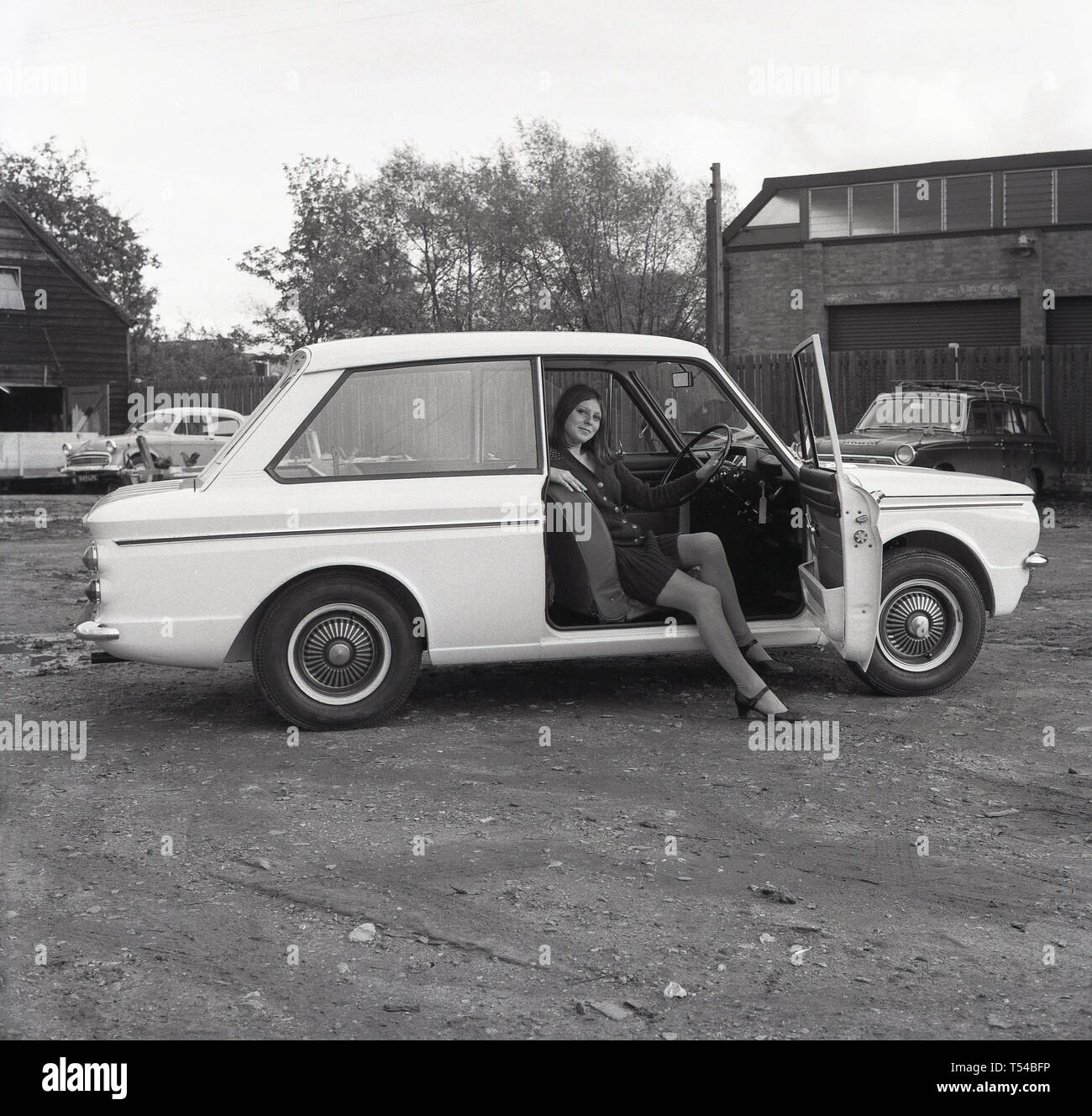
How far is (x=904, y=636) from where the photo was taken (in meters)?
7.02

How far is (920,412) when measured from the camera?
1894 centimetres

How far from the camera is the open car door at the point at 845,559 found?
21.1 ft

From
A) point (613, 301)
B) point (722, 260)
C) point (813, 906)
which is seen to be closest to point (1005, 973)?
point (813, 906)

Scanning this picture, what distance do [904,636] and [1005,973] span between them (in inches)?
136

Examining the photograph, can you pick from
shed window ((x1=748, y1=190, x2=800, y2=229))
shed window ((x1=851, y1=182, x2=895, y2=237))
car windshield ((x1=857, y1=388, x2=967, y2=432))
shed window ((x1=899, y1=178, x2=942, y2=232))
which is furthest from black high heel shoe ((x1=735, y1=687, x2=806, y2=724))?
shed window ((x1=748, y1=190, x2=800, y2=229))

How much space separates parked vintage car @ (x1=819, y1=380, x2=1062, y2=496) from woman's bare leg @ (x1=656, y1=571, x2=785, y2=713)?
1152 centimetres

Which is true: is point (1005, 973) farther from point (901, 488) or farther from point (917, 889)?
point (901, 488)

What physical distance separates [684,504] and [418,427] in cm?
168

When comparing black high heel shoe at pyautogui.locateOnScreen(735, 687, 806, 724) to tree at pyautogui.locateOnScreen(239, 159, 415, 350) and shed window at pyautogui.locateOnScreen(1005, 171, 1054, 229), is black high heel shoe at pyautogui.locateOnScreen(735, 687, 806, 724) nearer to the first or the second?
shed window at pyautogui.locateOnScreen(1005, 171, 1054, 229)

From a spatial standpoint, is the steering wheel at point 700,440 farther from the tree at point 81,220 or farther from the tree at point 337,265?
the tree at point 81,220

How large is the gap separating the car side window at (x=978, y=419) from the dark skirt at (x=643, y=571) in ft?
43.3

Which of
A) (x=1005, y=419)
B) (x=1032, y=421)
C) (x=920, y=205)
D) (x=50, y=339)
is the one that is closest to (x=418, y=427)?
(x=1005, y=419)

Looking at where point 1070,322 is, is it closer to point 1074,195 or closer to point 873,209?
point 1074,195

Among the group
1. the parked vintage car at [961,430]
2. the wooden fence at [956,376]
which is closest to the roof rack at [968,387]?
the parked vintage car at [961,430]
